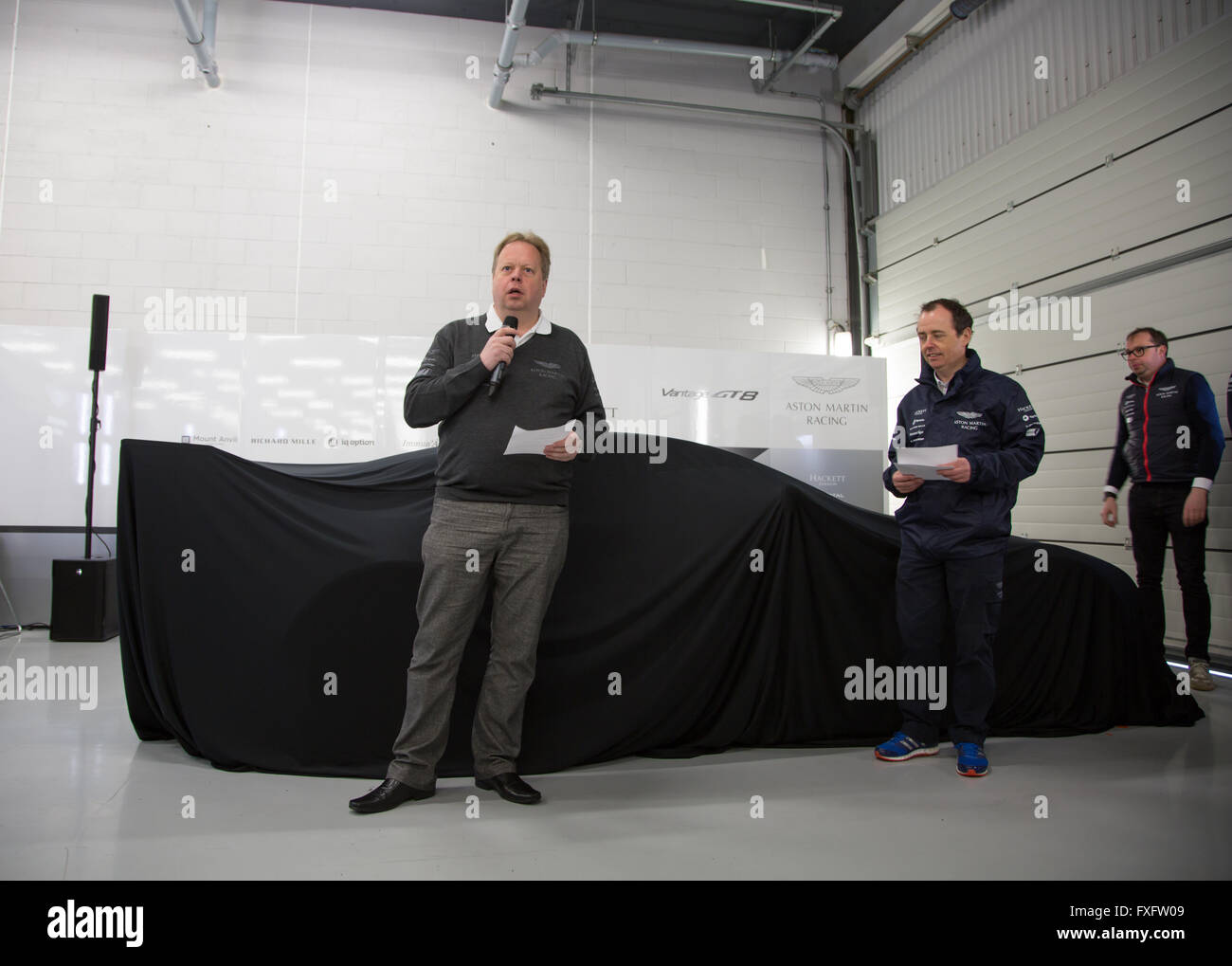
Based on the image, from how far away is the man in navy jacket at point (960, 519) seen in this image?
247 cm

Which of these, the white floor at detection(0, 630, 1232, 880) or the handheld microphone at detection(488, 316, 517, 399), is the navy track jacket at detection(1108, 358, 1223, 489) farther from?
the handheld microphone at detection(488, 316, 517, 399)

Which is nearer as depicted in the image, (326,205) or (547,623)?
(547,623)

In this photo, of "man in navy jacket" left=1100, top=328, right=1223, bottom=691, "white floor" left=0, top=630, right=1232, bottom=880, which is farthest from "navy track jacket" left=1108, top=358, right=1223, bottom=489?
"white floor" left=0, top=630, right=1232, bottom=880

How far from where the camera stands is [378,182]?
6.51m

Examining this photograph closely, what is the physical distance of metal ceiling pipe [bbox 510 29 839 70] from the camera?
6418 millimetres

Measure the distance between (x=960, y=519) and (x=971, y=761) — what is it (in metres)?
0.74

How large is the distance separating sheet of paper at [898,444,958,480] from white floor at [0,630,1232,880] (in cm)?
92

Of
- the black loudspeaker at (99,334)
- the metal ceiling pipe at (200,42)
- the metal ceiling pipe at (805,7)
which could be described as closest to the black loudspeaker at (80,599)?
the black loudspeaker at (99,334)

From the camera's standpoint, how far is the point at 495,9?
6.60m

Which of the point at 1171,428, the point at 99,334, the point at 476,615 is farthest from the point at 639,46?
the point at 476,615

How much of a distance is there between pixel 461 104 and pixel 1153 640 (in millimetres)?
6214
